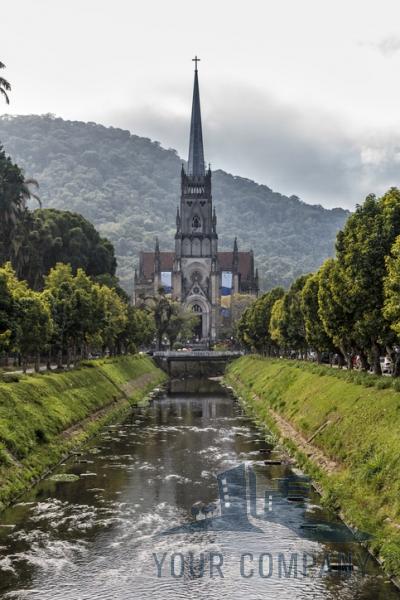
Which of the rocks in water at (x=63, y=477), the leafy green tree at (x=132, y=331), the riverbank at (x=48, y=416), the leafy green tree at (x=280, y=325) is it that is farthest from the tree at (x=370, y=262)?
the leafy green tree at (x=132, y=331)

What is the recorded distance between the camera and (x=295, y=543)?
2892cm

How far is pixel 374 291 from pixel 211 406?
137 ft

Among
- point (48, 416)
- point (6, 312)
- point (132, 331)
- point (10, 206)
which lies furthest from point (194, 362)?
point (6, 312)

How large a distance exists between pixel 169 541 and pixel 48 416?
22.5m

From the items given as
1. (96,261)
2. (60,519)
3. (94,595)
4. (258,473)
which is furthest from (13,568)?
(96,261)

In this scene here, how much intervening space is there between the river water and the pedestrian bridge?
335ft

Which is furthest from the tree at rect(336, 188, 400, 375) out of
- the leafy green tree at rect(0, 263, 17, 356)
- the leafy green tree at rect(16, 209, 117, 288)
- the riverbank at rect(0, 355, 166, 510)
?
the leafy green tree at rect(16, 209, 117, 288)

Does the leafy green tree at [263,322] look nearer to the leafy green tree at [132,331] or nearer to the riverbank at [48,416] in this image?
the leafy green tree at [132,331]

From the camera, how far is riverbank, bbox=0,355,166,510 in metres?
38.5

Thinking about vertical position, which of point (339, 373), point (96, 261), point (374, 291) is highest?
point (96, 261)

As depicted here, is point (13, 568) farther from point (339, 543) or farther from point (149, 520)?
point (339, 543)

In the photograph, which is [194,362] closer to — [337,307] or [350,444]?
[337,307]

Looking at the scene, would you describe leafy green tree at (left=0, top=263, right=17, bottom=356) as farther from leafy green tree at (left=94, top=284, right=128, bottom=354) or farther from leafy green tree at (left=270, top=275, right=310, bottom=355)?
leafy green tree at (left=270, top=275, right=310, bottom=355)

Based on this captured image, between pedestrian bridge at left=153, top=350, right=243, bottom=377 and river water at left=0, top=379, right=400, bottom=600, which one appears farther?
pedestrian bridge at left=153, top=350, right=243, bottom=377
